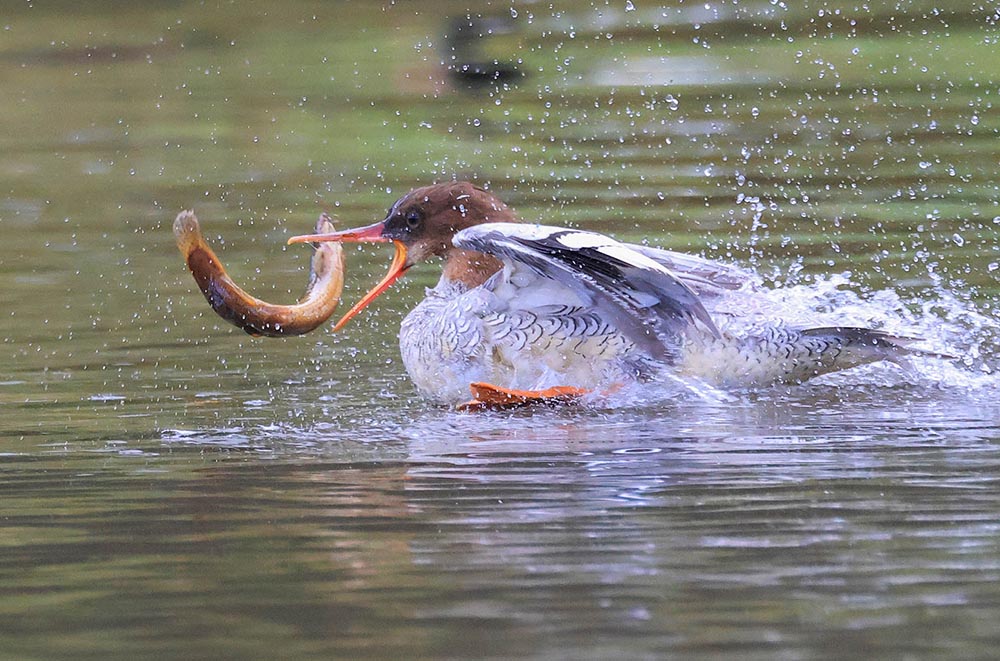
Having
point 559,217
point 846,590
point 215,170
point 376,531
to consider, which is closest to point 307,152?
point 215,170

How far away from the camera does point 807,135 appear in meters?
12.5

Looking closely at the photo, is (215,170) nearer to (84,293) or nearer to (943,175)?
(84,293)

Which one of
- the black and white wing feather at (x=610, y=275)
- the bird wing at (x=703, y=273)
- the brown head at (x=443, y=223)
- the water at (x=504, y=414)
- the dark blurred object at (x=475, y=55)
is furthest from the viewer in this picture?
the dark blurred object at (x=475, y=55)

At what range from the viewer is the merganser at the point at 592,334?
7121mm

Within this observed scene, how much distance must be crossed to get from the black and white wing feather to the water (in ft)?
1.19

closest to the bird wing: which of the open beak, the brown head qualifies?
the brown head

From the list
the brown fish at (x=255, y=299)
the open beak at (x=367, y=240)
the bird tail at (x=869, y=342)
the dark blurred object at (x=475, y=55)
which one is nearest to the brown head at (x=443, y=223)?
the open beak at (x=367, y=240)

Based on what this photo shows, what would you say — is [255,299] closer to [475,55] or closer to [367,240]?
[367,240]

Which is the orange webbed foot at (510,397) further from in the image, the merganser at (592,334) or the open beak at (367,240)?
the open beak at (367,240)

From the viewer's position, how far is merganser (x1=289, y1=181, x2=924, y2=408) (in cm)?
712

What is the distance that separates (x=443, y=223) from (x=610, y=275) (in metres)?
1.16

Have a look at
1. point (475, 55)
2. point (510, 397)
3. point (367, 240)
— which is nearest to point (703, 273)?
point (510, 397)

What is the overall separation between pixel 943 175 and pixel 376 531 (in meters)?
6.75

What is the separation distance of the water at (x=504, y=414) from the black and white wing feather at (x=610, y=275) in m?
0.36
